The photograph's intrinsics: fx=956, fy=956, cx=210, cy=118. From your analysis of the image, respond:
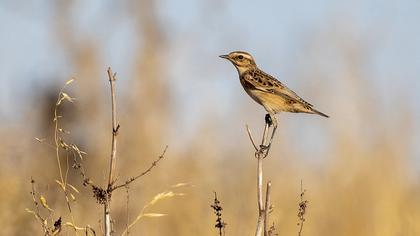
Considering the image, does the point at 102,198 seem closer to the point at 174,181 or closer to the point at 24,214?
the point at 24,214

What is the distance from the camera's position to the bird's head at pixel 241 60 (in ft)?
26.6

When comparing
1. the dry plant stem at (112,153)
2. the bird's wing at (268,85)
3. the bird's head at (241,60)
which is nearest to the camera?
the dry plant stem at (112,153)

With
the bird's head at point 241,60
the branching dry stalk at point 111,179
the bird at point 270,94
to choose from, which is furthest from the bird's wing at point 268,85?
the branching dry stalk at point 111,179

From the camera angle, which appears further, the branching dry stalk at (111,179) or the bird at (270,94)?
the bird at (270,94)

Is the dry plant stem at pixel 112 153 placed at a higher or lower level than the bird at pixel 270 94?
lower

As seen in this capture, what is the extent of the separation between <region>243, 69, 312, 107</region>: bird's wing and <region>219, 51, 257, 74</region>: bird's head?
12 centimetres

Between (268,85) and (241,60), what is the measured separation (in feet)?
1.41

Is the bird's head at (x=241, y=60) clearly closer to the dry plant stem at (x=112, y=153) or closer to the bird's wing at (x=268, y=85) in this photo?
the bird's wing at (x=268, y=85)

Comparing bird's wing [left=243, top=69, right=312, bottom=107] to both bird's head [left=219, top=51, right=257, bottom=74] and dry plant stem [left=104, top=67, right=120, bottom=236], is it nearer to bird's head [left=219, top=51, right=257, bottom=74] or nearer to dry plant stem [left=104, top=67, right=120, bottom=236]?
bird's head [left=219, top=51, right=257, bottom=74]

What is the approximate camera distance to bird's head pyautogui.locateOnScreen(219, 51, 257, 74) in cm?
809

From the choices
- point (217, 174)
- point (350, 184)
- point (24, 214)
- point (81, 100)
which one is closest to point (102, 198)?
point (24, 214)

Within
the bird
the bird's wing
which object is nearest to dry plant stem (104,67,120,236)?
the bird

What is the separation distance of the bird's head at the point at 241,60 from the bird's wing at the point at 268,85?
12 centimetres

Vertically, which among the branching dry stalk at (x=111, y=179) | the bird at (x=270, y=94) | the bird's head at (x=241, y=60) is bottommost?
the branching dry stalk at (x=111, y=179)
